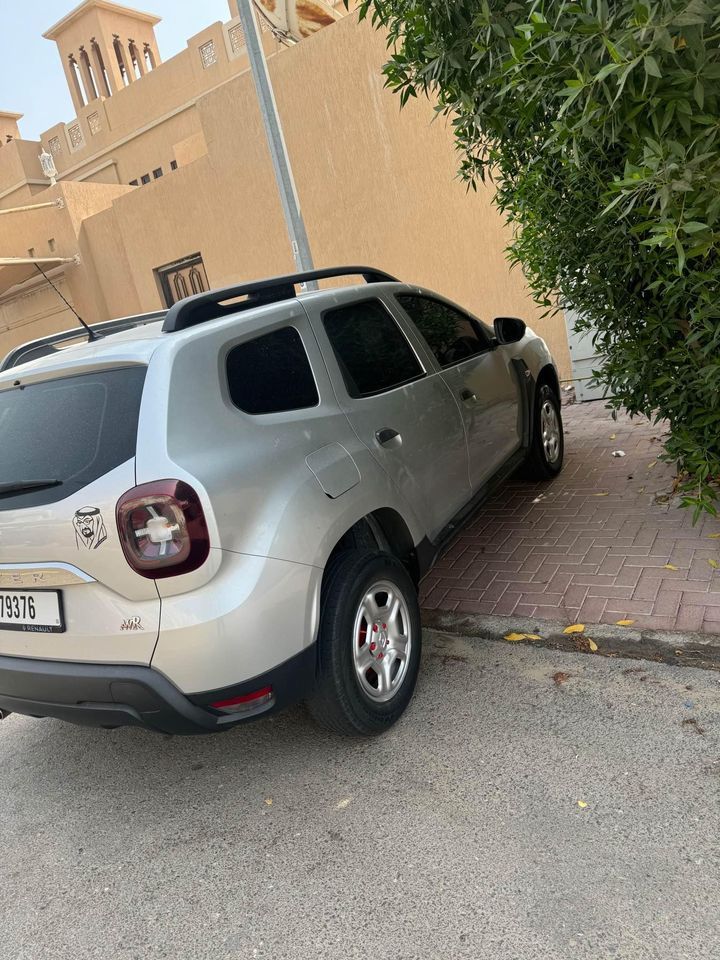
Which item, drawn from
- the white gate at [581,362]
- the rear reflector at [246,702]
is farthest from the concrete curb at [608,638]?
the white gate at [581,362]

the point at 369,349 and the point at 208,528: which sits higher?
the point at 369,349

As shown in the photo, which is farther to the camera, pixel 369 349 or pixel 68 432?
pixel 369 349

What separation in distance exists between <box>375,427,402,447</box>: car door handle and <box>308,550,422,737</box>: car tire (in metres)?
0.52

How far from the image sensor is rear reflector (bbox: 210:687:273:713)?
2473 millimetres

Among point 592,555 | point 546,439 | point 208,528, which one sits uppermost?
point 208,528

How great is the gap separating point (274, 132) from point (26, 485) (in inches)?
205

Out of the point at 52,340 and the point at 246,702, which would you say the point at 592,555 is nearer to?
the point at 246,702

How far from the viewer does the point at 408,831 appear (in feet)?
8.24

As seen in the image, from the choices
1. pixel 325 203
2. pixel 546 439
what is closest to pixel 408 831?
pixel 546 439

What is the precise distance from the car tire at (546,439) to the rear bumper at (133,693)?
10.6 feet

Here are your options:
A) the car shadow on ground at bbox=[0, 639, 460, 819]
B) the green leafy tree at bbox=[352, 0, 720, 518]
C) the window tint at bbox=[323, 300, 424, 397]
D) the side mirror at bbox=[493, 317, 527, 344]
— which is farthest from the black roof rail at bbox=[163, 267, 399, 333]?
the car shadow on ground at bbox=[0, 639, 460, 819]

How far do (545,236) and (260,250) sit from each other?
7636 millimetres

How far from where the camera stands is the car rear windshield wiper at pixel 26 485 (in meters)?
2.56

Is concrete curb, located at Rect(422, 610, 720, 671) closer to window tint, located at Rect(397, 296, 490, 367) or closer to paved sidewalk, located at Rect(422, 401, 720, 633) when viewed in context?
paved sidewalk, located at Rect(422, 401, 720, 633)
